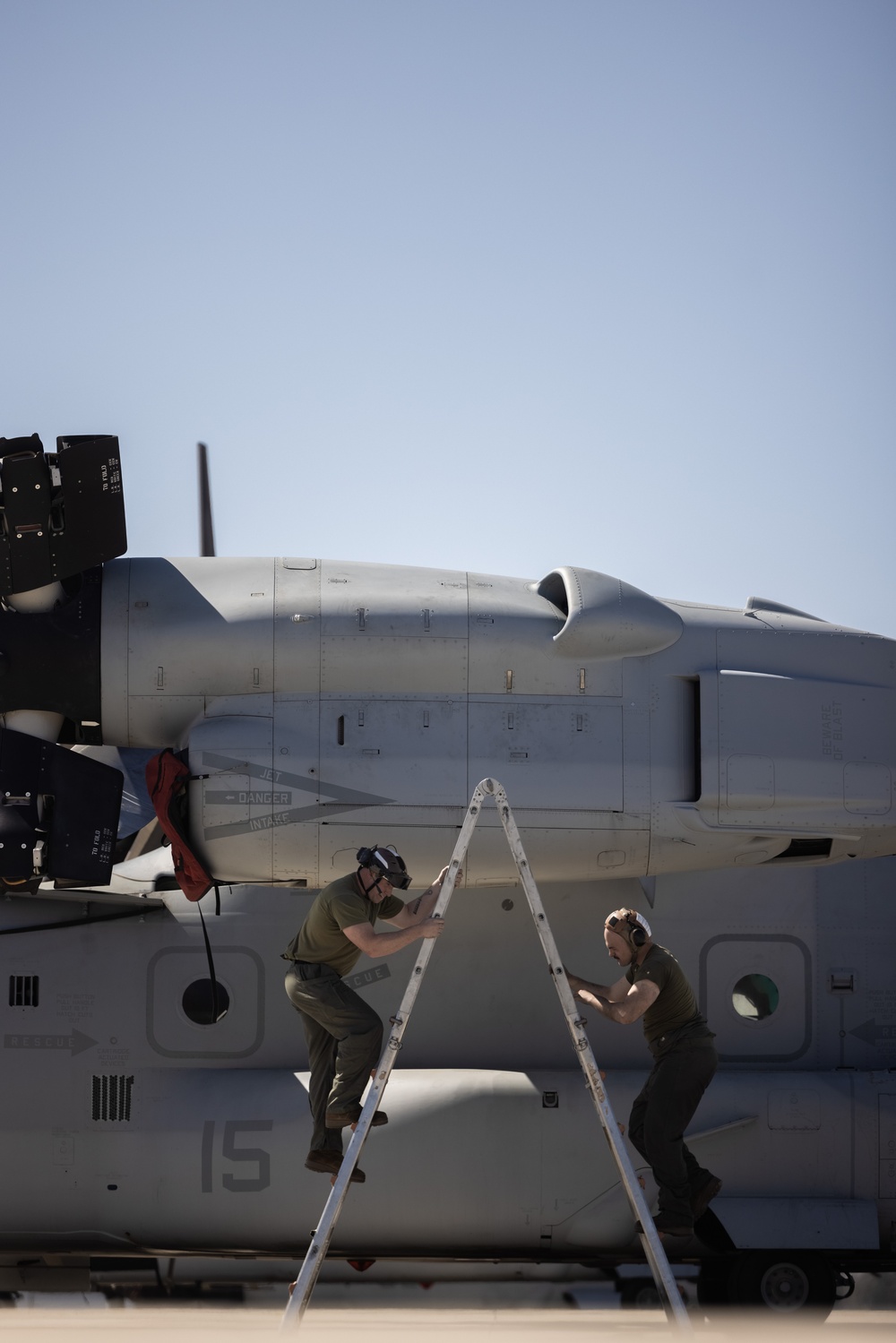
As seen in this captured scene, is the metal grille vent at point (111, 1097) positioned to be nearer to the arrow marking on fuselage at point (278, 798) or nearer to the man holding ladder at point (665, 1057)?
the arrow marking on fuselage at point (278, 798)

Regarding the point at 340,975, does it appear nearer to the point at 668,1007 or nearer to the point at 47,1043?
the point at 668,1007

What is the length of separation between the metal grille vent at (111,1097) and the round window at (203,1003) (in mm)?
686

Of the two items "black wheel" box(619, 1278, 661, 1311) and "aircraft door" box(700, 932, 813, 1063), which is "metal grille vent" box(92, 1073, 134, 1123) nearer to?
"black wheel" box(619, 1278, 661, 1311)

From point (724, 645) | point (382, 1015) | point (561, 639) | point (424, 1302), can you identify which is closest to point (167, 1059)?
point (382, 1015)

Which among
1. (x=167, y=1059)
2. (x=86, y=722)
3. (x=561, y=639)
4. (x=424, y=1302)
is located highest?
(x=561, y=639)

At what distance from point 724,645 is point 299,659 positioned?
3049 millimetres

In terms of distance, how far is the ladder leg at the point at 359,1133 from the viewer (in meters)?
6.54

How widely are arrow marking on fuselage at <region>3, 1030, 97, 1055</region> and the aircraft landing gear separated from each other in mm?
5197

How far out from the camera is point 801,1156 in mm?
10266

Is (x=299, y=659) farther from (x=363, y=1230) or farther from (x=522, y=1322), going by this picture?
(x=522, y=1322)

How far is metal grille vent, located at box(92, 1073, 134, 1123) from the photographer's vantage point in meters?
10.4

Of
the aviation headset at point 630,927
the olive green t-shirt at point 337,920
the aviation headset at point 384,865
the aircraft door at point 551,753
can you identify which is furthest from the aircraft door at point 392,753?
the aviation headset at point 630,927

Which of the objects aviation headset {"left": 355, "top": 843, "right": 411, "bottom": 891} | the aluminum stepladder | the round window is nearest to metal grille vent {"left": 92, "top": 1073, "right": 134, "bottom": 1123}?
the round window

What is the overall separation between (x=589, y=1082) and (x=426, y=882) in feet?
8.38
